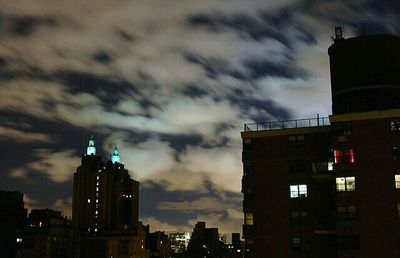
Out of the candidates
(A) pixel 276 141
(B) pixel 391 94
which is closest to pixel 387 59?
(B) pixel 391 94

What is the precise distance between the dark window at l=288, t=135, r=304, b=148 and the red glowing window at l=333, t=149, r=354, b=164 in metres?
7.01

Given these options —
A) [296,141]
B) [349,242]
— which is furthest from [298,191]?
[349,242]

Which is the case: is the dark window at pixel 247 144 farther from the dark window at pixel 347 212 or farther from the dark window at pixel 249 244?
the dark window at pixel 347 212

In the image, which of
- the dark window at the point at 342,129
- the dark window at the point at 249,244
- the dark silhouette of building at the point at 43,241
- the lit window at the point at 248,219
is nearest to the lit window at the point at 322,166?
the dark window at the point at 342,129

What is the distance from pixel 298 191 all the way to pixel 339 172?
7.00 m

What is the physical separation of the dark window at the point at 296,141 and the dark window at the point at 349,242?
13.5 m

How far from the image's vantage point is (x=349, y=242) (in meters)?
55.6

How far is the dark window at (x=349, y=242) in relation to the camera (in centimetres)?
5541

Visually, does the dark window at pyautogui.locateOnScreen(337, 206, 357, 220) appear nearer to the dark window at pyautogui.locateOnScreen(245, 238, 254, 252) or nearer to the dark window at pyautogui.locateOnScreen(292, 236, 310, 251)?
the dark window at pyautogui.locateOnScreen(292, 236, 310, 251)

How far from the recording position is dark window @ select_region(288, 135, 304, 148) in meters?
65.1

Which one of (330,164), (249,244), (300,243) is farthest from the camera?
(249,244)

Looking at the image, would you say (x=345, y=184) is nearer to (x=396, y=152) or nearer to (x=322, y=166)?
(x=322, y=166)

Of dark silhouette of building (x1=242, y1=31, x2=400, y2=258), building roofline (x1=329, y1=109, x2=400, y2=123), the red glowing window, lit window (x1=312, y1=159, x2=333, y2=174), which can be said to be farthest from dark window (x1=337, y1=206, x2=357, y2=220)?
building roofline (x1=329, y1=109, x2=400, y2=123)

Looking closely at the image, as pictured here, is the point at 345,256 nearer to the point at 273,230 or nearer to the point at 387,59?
the point at 273,230
